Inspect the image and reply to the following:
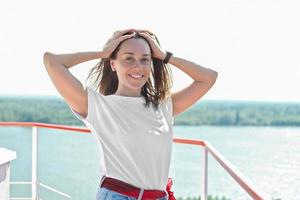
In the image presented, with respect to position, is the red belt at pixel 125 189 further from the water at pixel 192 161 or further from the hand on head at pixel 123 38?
the hand on head at pixel 123 38

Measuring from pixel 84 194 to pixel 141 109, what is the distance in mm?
1769

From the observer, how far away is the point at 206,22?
126 feet

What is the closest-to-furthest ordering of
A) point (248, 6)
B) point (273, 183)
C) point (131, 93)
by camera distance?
point (131, 93)
point (273, 183)
point (248, 6)

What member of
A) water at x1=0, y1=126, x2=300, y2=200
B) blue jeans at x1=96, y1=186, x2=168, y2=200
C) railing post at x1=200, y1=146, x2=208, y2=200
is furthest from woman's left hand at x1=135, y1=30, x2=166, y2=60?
railing post at x1=200, y1=146, x2=208, y2=200

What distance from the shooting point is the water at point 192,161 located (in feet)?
11.2

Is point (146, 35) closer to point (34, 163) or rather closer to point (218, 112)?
point (34, 163)

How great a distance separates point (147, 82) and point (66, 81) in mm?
284

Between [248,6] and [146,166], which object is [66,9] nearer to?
[248,6]

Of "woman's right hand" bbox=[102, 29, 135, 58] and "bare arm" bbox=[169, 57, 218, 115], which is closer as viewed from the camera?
"woman's right hand" bbox=[102, 29, 135, 58]

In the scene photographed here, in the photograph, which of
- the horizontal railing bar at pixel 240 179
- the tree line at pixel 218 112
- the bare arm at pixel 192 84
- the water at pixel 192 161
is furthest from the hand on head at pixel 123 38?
the tree line at pixel 218 112

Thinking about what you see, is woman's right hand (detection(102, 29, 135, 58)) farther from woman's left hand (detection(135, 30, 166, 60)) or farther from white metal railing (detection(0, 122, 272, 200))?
white metal railing (detection(0, 122, 272, 200))

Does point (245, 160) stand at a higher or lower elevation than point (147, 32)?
lower

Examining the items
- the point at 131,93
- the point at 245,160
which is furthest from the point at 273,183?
the point at 131,93

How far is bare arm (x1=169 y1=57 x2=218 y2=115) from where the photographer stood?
6.04 feet
